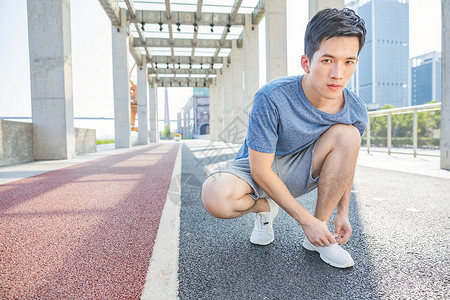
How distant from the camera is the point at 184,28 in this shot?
16.1m

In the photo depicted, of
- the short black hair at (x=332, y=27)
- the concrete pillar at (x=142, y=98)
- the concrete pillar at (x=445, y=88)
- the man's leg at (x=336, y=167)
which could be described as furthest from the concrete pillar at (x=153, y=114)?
the short black hair at (x=332, y=27)

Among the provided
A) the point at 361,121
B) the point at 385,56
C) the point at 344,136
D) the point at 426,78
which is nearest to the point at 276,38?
the point at 361,121

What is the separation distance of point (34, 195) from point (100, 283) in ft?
7.23

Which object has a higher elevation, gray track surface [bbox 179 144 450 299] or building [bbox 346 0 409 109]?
building [bbox 346 0 409 109]

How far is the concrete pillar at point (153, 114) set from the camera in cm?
2651

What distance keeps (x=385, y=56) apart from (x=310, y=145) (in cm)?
12806

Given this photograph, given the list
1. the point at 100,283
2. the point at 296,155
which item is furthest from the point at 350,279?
the point at 100,283

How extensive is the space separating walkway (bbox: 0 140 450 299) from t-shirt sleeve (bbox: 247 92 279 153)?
57cm

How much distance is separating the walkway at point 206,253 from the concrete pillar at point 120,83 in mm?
12494

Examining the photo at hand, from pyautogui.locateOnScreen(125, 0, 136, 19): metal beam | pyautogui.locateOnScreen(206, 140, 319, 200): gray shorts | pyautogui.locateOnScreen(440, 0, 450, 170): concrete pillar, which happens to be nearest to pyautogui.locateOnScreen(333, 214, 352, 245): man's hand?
pyautogui.locateOnScreen(206, 140, 319, 200): gray shorts

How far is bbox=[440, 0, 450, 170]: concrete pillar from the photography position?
4.42 metres

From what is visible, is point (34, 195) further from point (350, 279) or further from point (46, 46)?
point (46, 46)

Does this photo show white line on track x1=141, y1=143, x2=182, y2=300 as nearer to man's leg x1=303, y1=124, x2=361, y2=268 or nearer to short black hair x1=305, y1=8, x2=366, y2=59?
man's leg x1=303, y1=124, x2=361, y2=268

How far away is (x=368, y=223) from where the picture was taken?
1938 mm
